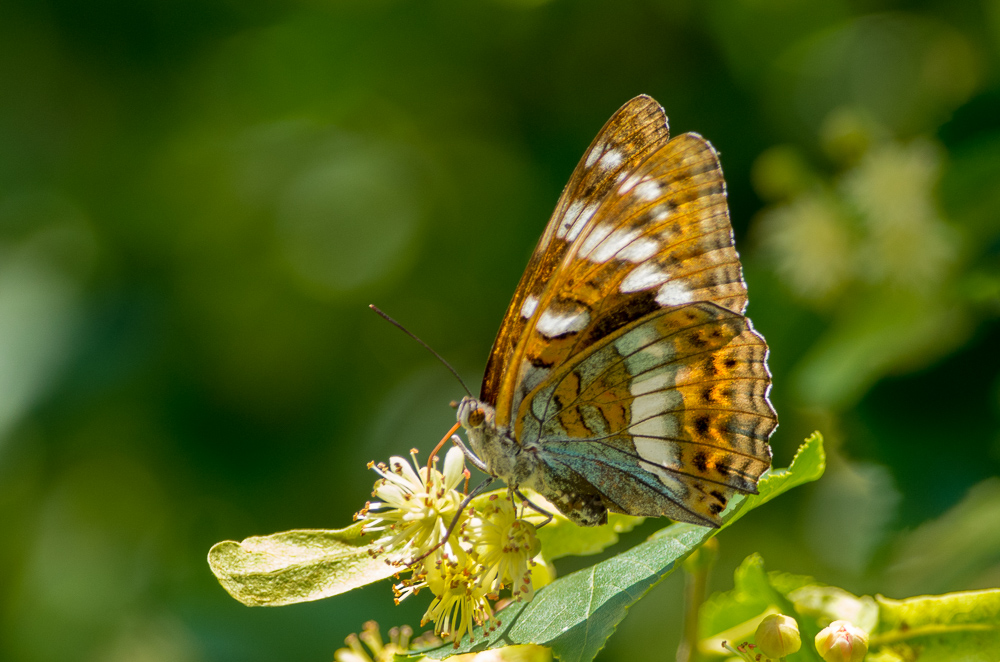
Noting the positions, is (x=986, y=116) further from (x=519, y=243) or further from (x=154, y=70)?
(x=154, y=70)

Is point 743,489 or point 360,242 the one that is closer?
point 743,489

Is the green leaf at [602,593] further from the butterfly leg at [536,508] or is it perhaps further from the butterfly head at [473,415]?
the butterfly head at [473,415]

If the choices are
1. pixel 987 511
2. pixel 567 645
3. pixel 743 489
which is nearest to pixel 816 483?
pixel 987 511

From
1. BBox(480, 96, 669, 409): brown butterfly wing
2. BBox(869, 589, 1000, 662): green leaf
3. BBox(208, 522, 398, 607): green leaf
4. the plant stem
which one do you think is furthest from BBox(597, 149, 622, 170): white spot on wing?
BBox(869, 589, 1000, 662): green leaf

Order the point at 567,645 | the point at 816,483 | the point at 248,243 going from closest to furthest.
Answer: the point at 567,645 → the point at 816,483 → the point at 248,243

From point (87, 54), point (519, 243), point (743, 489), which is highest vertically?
point (87, 54)

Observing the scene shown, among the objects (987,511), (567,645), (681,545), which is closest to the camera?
(567,645)
